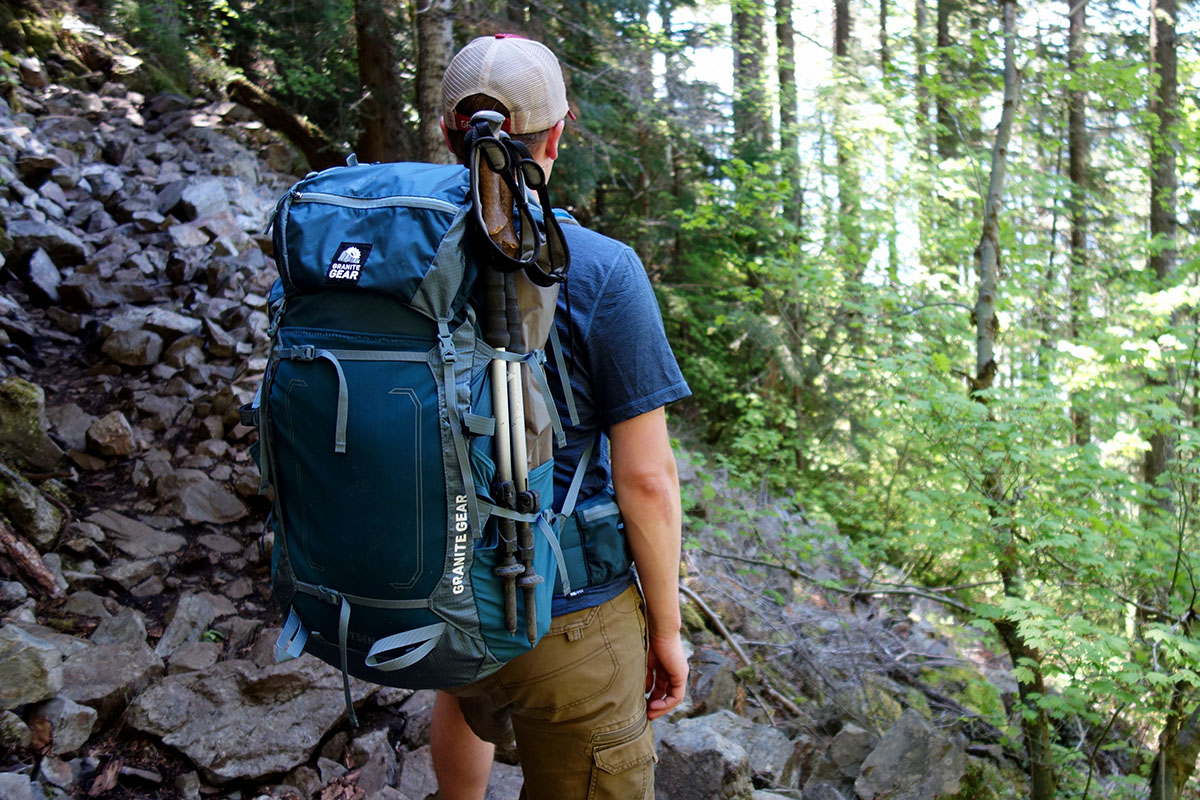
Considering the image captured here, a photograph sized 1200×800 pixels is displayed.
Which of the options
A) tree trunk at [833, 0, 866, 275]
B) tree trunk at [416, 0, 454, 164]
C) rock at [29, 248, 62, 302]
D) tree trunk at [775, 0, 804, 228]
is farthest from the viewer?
tree trunk at [775, 0, 804, 228]

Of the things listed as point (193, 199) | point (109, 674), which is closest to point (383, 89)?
point (193, 199)

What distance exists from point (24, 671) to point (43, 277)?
4.36m

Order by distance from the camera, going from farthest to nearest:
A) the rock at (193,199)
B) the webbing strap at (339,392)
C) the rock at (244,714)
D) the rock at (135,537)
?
1. the rock at (193,199)
2. the rock at (135,537)
3. the rock at (244,714)
4. the webbing strap at (339,392)

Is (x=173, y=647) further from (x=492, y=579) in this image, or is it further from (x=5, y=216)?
(x=5, y=216)

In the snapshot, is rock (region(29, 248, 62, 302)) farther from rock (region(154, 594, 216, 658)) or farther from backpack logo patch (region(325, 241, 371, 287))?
backpack logo patch (region(325, 241, 371, 287))

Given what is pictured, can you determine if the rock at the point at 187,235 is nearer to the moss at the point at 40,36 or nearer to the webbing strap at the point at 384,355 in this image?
the moss at the point at 40,36

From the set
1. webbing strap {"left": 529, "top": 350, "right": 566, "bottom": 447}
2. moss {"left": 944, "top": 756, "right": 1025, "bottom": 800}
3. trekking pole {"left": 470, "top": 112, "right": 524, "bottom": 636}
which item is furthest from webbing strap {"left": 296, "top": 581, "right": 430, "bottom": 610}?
moss {"left": 944, "top": 756, "right": 1025, "bottom": 800}

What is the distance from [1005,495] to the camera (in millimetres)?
4703

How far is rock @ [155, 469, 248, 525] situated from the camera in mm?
4660

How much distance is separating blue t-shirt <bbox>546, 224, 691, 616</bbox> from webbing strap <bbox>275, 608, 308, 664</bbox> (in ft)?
1.69

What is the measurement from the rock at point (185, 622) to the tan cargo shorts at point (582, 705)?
101 inches

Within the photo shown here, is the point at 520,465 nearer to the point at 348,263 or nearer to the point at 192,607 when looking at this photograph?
the point at 348,263

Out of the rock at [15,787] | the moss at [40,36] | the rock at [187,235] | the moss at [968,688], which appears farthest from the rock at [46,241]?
the moss at [968,688]

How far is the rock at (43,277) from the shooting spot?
20.0ft
